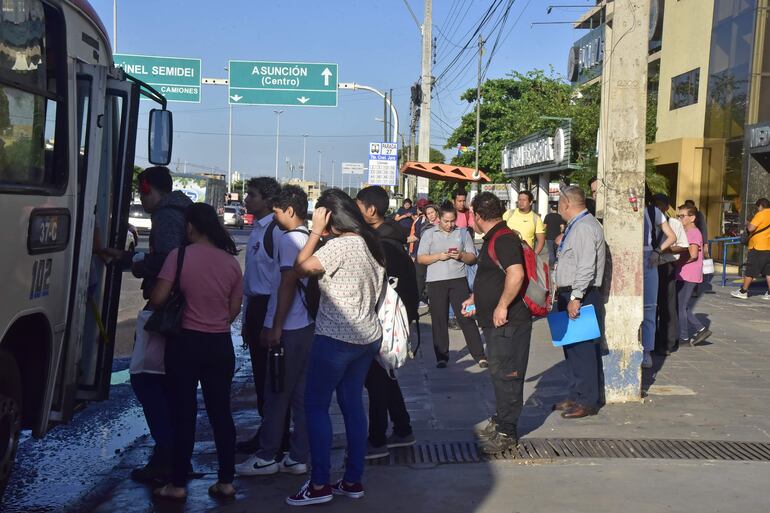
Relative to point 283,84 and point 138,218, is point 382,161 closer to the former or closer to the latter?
point 283,84

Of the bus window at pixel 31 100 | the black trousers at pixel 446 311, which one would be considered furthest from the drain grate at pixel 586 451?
the bus window at pixel 31 100

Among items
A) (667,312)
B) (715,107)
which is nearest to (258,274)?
(667,312)

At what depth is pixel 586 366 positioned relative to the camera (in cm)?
721

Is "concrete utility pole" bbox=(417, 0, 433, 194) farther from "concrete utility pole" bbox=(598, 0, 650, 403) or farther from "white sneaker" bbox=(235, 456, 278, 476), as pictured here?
"white sneaker" bbox=(235, 456, 278, 476)

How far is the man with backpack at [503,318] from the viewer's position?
625 centimetres

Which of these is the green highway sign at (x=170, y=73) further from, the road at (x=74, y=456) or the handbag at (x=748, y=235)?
the road at (x=74, y=456)

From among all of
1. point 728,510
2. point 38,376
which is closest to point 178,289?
point 38,376

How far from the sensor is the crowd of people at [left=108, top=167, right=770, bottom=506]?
5.17m

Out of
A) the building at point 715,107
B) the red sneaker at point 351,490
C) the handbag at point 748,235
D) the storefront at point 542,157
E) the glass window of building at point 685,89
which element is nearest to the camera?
the red sneaker at point 351,490

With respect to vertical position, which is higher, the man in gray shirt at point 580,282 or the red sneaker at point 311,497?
the man in gray shirt at point 580,282

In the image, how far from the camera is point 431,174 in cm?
1850

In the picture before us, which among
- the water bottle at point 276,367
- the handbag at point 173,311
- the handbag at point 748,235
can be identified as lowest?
the water bottle at point 276,367

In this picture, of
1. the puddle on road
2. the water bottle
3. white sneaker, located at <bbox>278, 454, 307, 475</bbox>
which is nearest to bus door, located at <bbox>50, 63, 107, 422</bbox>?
the puddle on road

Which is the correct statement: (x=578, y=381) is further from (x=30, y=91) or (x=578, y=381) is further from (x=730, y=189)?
(x=730, y=189)
